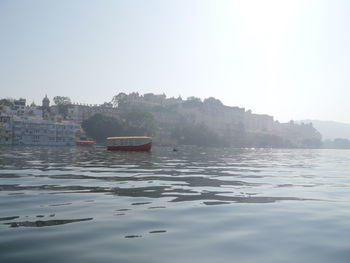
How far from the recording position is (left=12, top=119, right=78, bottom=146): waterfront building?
103 m

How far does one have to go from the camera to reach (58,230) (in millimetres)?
7176

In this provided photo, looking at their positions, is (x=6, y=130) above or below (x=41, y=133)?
above

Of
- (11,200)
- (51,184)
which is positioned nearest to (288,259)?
(11,200)

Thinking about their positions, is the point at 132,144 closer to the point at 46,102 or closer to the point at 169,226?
the point at 169,226

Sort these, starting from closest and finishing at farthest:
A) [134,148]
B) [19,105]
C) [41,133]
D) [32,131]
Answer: [134,148], [32,131], [41,133], [19,105]

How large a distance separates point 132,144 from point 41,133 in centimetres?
5274

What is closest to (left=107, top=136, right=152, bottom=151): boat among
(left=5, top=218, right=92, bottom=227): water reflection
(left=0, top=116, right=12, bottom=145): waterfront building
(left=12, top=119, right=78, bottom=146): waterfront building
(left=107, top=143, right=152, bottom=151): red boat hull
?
(left=107, top=143, right=152, bottom=151): red boat hull

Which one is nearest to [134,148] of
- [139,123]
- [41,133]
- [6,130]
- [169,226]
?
[41,133]

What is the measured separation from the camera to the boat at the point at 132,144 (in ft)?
209

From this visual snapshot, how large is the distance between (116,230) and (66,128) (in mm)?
110321

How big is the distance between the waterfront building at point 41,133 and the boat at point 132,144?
Result: 4720 cm

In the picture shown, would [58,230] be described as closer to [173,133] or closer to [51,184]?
[51,184]

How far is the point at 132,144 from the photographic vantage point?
6500cm

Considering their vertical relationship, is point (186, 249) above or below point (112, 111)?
below
